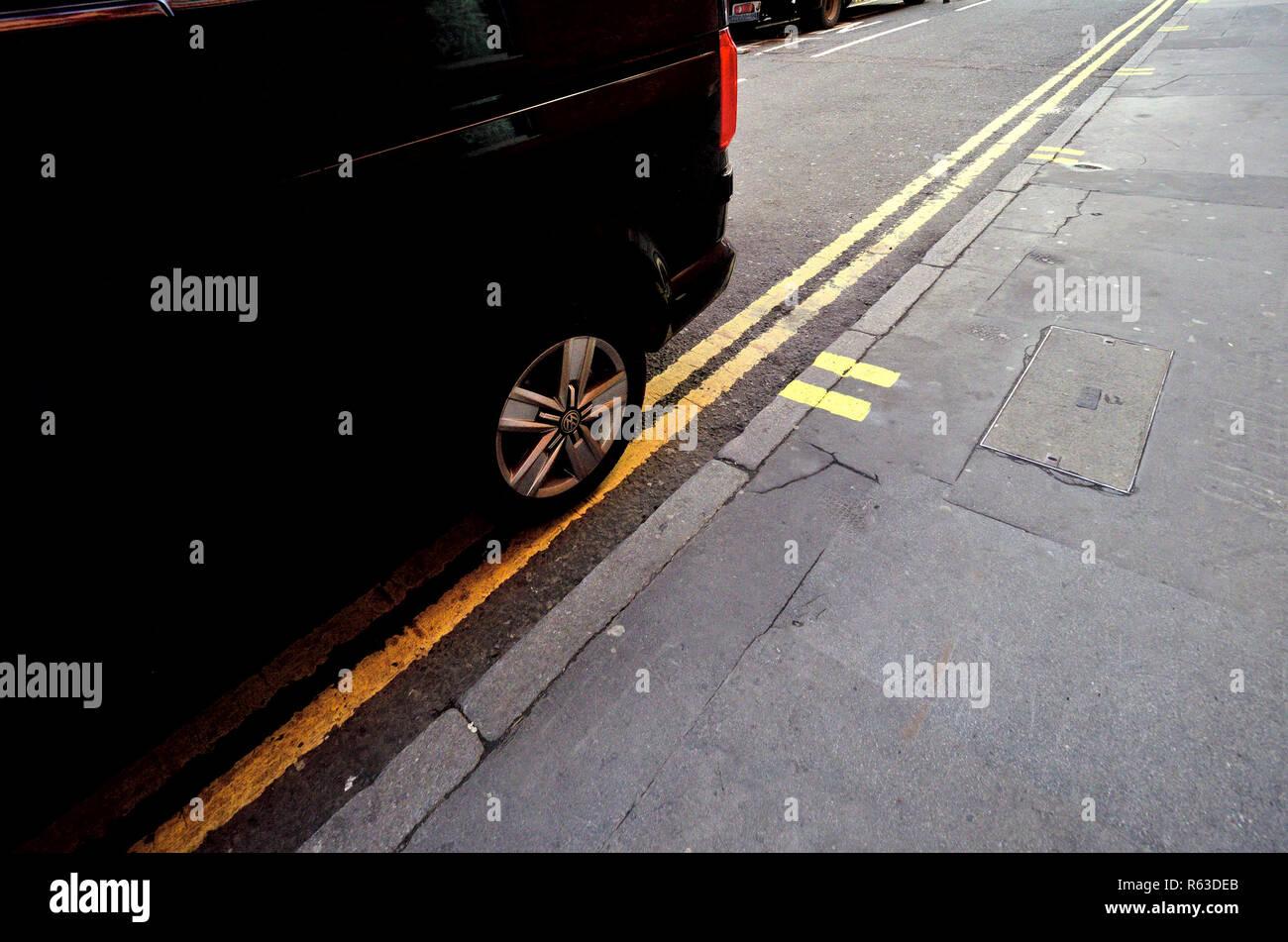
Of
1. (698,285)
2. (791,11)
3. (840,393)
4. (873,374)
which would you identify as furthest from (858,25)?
(698,285)

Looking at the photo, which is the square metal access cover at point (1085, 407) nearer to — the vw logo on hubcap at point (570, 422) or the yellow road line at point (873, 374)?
the yellow road line at point (873, 374)

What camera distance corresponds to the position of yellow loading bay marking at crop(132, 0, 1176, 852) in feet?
6.48

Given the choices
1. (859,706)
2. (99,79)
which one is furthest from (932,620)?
(99,79)

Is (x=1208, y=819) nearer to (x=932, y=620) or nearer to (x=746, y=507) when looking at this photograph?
(x=932, y=620)

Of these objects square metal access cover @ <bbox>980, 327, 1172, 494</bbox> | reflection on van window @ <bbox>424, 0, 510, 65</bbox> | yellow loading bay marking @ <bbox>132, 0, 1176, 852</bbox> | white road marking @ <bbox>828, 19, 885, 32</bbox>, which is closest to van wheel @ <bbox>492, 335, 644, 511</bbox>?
yellow loading bay marking @ <bbox>132, 0, 1176, 852</bbox>

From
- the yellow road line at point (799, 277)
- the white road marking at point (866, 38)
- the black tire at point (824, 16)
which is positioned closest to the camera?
the yellow road line at point (799, 277)

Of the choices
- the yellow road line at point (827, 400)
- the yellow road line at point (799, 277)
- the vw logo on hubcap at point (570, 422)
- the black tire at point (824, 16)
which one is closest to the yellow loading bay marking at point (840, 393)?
the yellow road line at point (827, 400)

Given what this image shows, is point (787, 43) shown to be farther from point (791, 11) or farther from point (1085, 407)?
point (1085, 407)

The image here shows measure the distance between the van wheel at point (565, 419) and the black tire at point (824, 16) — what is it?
45.5ft

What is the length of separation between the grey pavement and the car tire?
53cm

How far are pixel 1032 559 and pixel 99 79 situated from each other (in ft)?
10.3

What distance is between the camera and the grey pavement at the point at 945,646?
185cm

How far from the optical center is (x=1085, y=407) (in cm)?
318

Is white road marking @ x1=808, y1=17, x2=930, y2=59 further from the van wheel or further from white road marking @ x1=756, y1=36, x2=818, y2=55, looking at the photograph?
the van wheel
